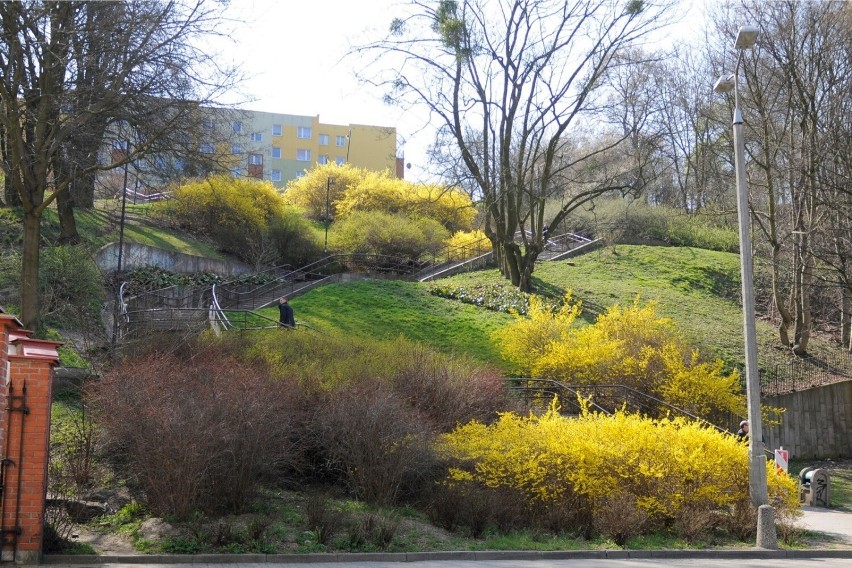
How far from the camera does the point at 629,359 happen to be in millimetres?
22750

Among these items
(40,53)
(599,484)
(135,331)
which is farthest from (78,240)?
(599,484)

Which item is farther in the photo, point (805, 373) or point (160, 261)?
point (160, 261)

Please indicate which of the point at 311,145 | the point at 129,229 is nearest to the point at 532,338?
the point at 129,229

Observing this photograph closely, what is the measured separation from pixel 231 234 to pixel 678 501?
3002cm

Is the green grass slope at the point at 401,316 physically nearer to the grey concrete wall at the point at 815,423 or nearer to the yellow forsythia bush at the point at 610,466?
the grey concrete wall at the point at 815,423

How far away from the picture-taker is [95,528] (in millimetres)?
11852

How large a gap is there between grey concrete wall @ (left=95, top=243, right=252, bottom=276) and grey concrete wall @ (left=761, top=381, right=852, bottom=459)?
2297 cm

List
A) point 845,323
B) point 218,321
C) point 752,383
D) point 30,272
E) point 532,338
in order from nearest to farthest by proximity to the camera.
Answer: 1. point 752,383
2. point 30,272
3. point 218,321
4. point 532,338
5. point 845,323

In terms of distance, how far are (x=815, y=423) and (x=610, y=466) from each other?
1617cm

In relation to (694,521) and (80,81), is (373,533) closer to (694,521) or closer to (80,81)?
(694,521)

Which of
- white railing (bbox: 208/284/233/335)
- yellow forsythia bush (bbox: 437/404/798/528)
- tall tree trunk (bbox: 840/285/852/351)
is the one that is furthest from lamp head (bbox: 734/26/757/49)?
tall tree trunk (bbox: 840/285/852/351)

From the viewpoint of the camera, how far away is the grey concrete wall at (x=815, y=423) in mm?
26125

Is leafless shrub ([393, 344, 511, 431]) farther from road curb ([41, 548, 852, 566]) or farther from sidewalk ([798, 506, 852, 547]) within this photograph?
sidewalk ([798, 506, 852, 547])

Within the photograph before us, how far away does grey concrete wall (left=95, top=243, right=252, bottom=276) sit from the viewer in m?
31.0
